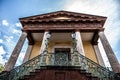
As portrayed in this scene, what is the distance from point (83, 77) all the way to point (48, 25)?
25.1ft

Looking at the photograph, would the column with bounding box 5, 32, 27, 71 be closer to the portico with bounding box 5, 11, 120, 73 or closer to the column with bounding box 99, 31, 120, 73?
the portico with bounding box 5, 11, 120, 73

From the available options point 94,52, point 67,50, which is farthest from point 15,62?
point 94,52

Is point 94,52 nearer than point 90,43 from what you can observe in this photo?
Yes

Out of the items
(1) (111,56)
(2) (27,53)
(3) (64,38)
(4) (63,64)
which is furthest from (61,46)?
(4) (63,64)

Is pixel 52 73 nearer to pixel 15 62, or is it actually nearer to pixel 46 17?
pixel 15 62

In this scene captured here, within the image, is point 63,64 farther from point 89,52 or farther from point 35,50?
point 35,50

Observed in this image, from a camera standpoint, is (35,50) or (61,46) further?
(61,46)

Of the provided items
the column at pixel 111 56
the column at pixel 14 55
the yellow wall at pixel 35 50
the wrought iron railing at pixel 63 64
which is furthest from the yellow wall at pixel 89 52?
the column at pixel 14 55

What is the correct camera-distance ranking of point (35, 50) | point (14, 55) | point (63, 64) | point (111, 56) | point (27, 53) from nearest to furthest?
point (63, 64) < point (111, 56) < point (14, 55) < point (27, 53) < point (35, 50)

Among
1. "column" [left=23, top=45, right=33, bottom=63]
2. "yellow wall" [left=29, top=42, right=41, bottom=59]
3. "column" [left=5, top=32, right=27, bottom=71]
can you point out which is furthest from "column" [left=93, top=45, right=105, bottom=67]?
"column" [left=5, top=32, right=27, bottom=71]

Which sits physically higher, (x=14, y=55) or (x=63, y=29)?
(x=63, y=29)

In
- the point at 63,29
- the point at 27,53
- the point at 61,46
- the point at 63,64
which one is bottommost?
the point at 63,64

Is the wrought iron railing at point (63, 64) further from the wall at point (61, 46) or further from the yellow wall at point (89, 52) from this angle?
the wall at point (61, 46)

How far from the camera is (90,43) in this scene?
51.2 ft
